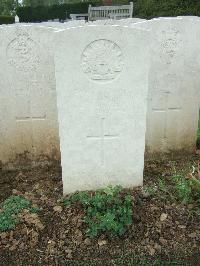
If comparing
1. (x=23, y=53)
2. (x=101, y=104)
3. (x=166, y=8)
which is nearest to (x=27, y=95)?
(x=23, y=53)

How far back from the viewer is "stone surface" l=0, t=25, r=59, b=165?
4.40m

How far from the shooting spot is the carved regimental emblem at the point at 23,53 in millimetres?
4387

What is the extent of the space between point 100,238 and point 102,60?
1.66m

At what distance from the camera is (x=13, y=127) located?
481 centimetres

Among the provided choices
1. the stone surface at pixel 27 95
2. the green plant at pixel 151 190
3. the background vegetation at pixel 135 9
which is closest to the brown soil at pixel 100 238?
the green plant at pixel 151 190

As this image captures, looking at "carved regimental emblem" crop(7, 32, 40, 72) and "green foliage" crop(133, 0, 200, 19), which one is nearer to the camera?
"carved regimental emblem" crop(7, 32, 40, 72)

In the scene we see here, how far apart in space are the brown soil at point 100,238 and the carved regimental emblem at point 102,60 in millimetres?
1279

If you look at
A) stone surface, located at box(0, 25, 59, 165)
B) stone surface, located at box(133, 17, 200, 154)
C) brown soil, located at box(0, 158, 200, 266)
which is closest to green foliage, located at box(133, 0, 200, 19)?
stone surface, located at box(133, 17, 200, 154)

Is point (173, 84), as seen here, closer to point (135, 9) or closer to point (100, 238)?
point (100, 238)

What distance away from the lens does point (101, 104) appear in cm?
361

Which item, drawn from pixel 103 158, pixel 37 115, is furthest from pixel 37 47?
pixel 103 158

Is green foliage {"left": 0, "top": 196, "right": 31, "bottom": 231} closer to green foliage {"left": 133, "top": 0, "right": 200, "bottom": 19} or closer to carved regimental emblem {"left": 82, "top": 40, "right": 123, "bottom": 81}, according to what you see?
carved regimental emblem {"left": 82, "top": 40, "right": 123, "bottom": 81}

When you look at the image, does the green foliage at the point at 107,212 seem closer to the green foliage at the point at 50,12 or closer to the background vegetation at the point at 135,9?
the background vegetation at the point at 135,9

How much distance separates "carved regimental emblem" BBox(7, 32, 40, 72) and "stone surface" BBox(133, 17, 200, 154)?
1.32 m
